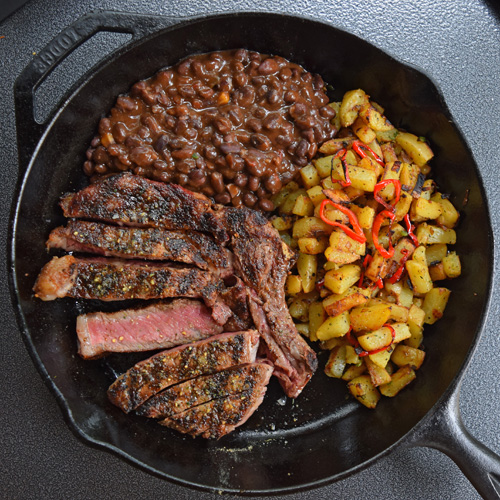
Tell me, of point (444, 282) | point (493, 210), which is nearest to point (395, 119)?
point (493, 210)

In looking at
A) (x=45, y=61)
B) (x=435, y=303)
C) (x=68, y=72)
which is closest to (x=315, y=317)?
(x=435, y=303)

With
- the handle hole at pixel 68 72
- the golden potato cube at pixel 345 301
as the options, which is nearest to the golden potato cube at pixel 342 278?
the golden potato cube at pixel 345 301

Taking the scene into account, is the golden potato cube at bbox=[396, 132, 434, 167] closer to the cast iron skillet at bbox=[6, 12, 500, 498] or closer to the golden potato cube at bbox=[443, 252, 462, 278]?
the cast iron skillet at bbox=[6, 12, 500, 498]

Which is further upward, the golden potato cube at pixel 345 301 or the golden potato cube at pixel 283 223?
the golden potato cube at pixel 283 223

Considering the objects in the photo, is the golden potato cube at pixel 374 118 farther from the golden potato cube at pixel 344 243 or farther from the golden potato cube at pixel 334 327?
the golden potato cube at pixel 334 327

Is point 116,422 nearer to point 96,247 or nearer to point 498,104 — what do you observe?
point 96,247

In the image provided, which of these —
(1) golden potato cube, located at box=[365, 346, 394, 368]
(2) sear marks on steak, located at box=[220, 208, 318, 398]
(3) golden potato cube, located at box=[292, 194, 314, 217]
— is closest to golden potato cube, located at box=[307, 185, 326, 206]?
(3) golden potato cube, located at box=[292, 194, 314, 217]

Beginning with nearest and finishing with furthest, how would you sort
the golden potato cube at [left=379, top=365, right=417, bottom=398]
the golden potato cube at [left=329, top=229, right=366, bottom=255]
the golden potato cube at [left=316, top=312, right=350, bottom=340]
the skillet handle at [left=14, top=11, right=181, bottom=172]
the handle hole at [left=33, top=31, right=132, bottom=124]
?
the skillet handle at [left=14, top=11, right=181, bottom=172] < the golden potato cube at [left=329, top=229, right=366, bottom=255] < the golden potato cube at [left=316, top=312, right=350, bottom=340] < the golden potato cube at [left=379, top=365, right=417, bottom=398] < the handle hole at [left=33, top=31, right=132, bottom=124]
